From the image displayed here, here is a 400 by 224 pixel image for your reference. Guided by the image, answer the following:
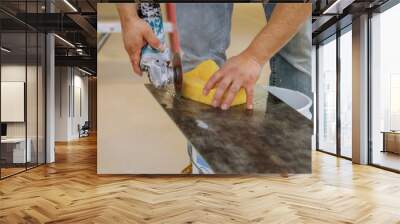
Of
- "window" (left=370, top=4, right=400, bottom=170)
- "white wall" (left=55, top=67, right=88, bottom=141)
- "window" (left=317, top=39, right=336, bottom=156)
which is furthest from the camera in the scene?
"white wall" (left=55, top=67, right=88, bottom=141)

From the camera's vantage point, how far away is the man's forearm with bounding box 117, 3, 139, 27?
6.74 metres

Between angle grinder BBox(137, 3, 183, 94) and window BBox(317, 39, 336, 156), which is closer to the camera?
angle grinder BBox(137, 3, 183, 94)

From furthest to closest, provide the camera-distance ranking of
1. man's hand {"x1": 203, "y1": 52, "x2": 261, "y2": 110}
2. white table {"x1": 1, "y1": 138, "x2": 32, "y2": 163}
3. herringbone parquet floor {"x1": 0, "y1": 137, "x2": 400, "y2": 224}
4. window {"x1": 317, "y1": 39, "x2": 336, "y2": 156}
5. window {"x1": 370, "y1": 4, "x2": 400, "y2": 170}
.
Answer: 1. window {"x1": 317, "y1": 39, "x2": 336, "y2": 156}
2. window {"x1": 370, "y1": 4, "x2": 400, "y2": 170}
3. white table {"x1": 1, "y1": 138, "x2": 32, "y2": 163}
4. man's hand {"x1": 203, "y1": 52, "x2": 261, "y2": 110}
5. herringbone parquet floor {"x1": 0, "y1": 137, "x2": 400, "y2": 224}

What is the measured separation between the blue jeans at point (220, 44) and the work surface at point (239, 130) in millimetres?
494

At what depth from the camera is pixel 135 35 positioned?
6.74 m

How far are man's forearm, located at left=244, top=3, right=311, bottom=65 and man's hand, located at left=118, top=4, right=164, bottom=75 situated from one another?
1709 millimetres

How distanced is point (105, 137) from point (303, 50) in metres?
3.84

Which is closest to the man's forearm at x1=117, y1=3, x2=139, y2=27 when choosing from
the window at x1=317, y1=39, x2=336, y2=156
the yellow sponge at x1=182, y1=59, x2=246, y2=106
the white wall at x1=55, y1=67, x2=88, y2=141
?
the yellow sponge at x1=182, y1=59, x2=246, y2=106

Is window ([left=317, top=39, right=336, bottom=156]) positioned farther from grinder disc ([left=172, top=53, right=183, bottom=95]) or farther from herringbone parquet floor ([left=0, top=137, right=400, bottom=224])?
grinder disc ([left=172, top=53, right=183, bottom=95])

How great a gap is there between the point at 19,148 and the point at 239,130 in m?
4.30

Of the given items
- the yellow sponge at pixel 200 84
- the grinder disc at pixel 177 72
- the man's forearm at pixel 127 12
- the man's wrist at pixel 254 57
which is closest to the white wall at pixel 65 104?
the man's forearm at pixel 127 12

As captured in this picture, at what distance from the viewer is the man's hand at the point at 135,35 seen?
672 cm

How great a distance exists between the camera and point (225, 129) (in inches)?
263

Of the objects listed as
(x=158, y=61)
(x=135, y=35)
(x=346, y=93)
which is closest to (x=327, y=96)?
(x=346, y=93)
